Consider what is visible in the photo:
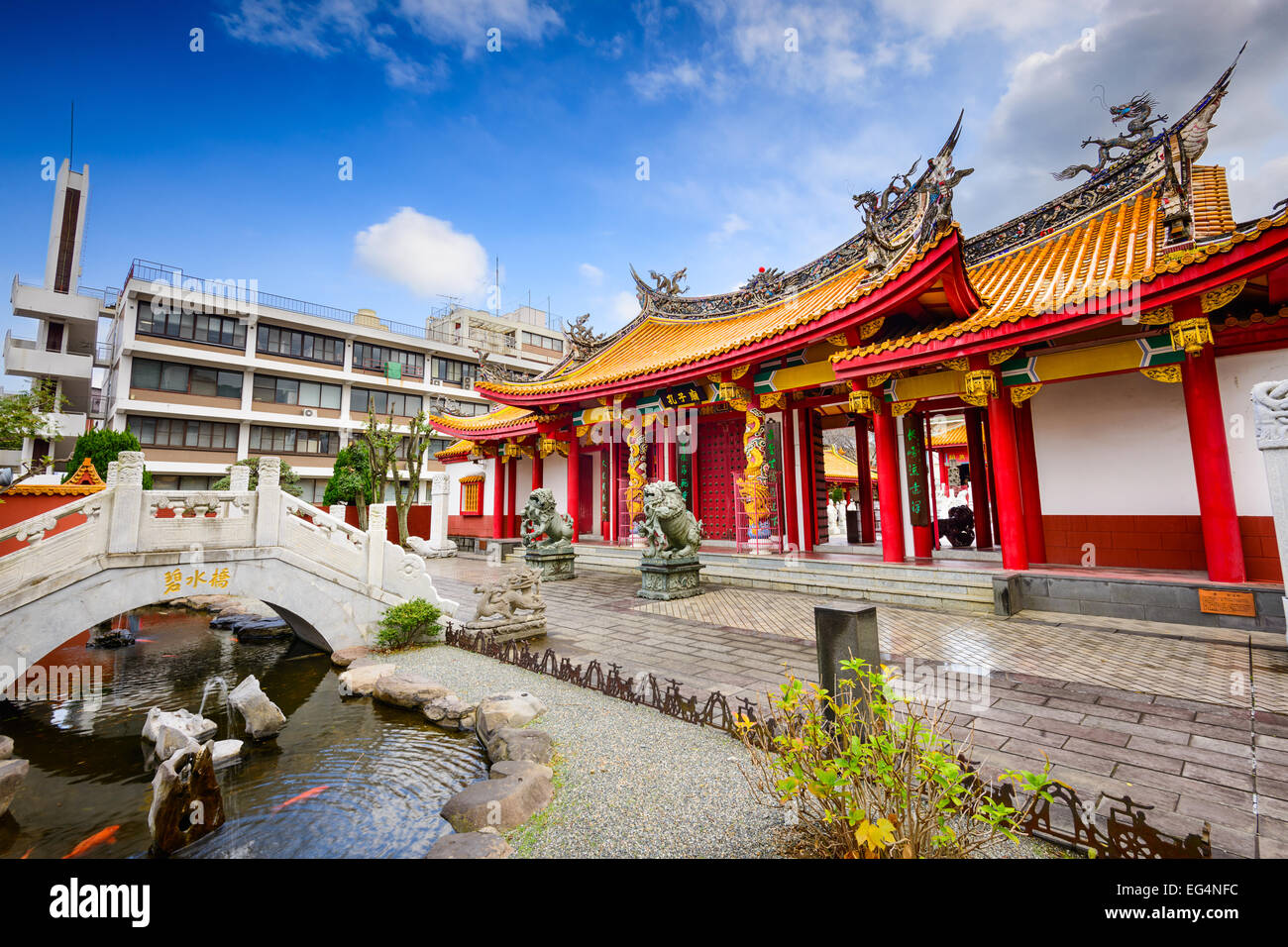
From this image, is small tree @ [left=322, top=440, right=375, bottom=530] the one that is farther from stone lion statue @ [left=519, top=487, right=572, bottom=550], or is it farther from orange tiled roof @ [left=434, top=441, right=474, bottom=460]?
stone lion statue @ [left=519, top=487, right=572, bottom=550]

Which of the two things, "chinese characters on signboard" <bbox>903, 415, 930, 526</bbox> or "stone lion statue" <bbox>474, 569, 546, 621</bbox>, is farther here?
"chinese characters on signboard" <bbox>903, 415, 930, 526</bbox>

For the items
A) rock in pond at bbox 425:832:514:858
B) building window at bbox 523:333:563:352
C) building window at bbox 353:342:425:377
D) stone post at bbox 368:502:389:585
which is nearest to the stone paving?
rock in pond at bbox 425:832:514:858

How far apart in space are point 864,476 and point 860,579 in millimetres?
5551

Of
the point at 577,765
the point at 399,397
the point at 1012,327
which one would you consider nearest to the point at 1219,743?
the point at 577,765

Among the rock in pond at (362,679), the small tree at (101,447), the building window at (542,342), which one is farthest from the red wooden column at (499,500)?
the building window at (542,342)

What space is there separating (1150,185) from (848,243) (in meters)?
4.70

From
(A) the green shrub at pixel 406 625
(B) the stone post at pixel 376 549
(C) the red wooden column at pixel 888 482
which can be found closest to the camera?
(A) the green shrub at pixel 406 625

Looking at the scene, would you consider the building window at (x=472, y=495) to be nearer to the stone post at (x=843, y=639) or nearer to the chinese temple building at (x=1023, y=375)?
the chinese temple building at (x=1023, y=375)

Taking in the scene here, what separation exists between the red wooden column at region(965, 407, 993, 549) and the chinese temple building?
0.05 metres

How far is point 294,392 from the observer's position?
27219 mm

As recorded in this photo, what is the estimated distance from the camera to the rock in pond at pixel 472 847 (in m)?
2.38

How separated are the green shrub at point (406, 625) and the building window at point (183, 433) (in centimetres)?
2486

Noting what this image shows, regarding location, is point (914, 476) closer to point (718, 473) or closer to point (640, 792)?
point (718, 473)

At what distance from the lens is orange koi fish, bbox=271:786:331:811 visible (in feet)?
10.8
